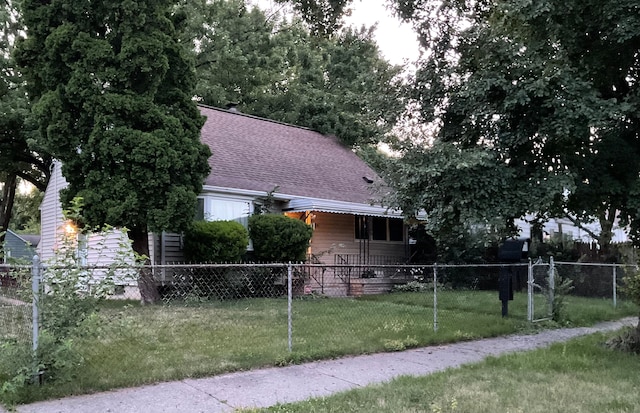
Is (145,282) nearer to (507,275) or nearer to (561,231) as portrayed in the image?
(507,275)

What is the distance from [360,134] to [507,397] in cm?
1946

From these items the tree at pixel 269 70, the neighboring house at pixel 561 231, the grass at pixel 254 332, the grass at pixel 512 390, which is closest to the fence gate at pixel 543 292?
the grass at pixel 254 332

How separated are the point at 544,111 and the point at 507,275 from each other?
157 inches

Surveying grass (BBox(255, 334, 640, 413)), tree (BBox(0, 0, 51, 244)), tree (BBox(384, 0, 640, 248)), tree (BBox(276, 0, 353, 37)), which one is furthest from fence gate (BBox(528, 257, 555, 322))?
tree (BBox(0, 0, 51, 244))

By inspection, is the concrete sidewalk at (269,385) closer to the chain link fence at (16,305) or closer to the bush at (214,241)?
the chain link fence at (16,305)

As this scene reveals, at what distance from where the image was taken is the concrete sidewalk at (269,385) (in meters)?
4.95

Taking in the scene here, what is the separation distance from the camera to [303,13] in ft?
32.5

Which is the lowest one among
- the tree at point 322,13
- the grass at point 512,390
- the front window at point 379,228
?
the grass at point 512,390

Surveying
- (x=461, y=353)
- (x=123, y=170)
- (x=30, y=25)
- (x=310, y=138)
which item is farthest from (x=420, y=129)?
(x=310, y=138)

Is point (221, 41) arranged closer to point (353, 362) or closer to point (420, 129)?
point (420, 129)

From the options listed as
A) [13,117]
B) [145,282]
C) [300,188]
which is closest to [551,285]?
[300,188]

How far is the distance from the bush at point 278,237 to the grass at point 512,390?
23.7 ft

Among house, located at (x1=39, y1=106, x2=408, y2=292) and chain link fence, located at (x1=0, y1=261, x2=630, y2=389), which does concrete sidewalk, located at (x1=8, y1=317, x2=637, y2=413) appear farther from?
house, located at (x1=39, y1=106, x2=408, y2=292)

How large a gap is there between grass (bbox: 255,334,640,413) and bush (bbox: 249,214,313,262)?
284 inches
